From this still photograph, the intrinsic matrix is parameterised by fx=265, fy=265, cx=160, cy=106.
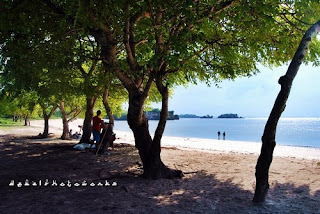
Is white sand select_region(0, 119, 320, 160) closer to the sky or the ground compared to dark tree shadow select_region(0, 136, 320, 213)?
closer to the ground

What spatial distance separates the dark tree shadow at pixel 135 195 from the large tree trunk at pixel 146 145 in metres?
0.39

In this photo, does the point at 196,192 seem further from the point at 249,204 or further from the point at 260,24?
the point at 260,24

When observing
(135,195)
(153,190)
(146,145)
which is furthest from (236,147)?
(135,195)

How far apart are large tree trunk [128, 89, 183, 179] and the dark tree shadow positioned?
0.39m

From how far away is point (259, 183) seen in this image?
6113 millimetres

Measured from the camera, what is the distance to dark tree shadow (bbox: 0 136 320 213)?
583 centimetres

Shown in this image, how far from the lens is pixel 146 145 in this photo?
912 centimetres

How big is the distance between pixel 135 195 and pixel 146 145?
8.08 ft

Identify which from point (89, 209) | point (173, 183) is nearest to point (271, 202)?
point (173, 183)

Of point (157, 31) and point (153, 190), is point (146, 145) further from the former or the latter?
point (157, 31)

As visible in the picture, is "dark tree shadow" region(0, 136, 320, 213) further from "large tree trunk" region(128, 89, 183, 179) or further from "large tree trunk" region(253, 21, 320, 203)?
"large tree trunk" region(253, 21, 320, 203)

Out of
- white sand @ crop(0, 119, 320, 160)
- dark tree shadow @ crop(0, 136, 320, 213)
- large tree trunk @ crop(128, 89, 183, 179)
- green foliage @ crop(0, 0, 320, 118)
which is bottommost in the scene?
white sand @ crop(0, 119, 320, 160)

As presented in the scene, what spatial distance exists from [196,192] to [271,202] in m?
1.91

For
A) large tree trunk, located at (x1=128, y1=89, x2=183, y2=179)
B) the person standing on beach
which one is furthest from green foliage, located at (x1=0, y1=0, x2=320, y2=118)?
the person standing on beach
